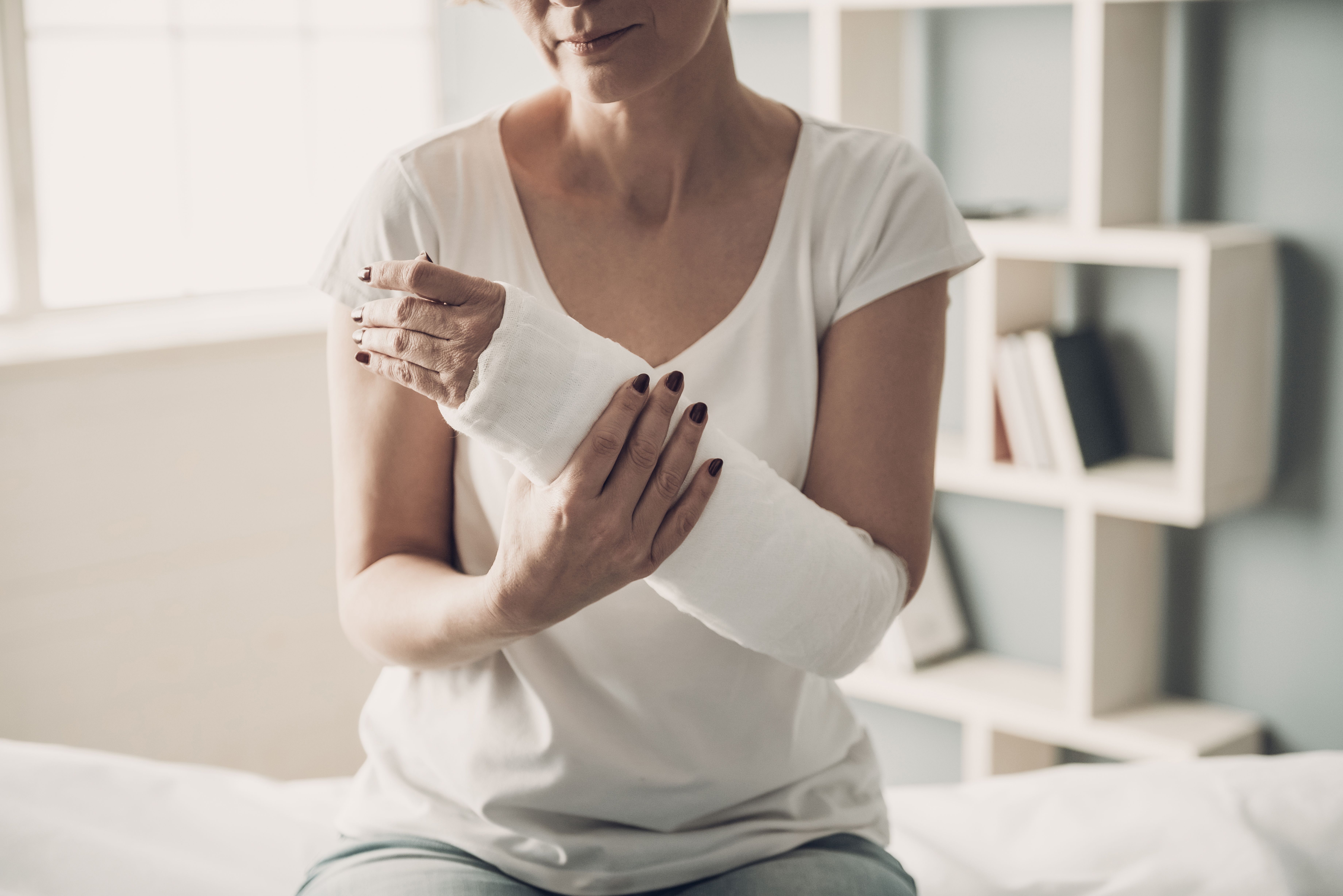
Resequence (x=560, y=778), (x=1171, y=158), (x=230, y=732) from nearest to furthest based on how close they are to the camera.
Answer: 1. (x=560, y=778)
2. (x=1171, y=158)
3. (x=230, y=732)

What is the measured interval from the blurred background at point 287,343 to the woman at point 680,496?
3.58ft

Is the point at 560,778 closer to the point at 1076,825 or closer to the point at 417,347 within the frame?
the point at 417,347

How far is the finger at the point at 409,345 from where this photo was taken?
0.78 m

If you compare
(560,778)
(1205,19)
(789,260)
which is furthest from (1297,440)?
(560,778)

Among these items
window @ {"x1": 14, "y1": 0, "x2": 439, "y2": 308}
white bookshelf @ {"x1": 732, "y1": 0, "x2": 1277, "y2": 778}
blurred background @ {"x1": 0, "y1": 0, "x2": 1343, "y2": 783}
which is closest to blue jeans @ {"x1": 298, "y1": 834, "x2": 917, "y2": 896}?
white bookshelf @ {"x1": 732, "y1": 0, "x2": 1277, "y2": 778}

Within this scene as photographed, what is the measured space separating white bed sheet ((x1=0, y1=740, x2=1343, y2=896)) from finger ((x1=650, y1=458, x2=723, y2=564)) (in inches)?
22.6

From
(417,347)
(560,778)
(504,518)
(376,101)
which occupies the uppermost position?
(376,101)

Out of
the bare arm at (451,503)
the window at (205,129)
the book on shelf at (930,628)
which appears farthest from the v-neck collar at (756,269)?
the window at (205,129)

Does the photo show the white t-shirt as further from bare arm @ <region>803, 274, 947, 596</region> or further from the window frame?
the window frame

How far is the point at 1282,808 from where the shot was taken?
4.19 ft

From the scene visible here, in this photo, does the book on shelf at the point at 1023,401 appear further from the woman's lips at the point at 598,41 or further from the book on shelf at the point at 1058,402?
the woman's lips at the point at 598,41

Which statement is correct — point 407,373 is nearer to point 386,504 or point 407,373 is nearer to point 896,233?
point 386,504

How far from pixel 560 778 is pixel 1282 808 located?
28.9 inches

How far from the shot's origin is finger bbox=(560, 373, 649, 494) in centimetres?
82
